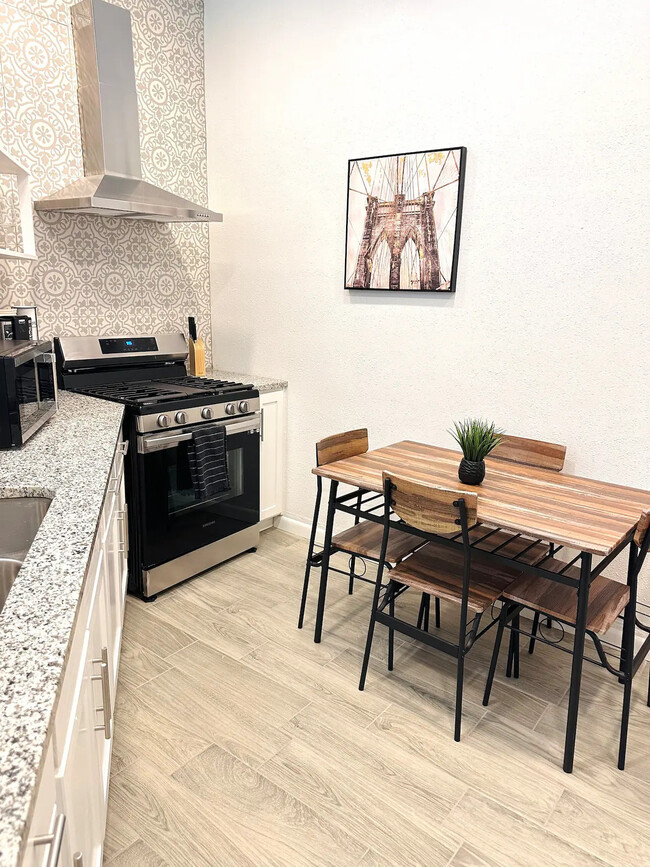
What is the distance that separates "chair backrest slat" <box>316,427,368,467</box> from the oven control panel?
701 millimetres

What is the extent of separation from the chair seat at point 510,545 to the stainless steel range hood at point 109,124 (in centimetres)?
210

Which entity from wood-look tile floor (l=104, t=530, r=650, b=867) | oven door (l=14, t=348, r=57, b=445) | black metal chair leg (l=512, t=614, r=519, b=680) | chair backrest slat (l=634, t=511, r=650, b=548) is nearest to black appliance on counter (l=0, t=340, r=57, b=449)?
oven door (l=14, t=348, r=57, b=445)

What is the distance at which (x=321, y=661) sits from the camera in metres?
2.43

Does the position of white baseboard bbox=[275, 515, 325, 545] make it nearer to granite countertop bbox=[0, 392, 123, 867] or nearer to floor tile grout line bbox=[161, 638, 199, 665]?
floor tile grout line bbox=[161, 638, 199, 665]

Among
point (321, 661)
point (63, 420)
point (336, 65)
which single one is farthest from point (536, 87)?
point (321, 661)

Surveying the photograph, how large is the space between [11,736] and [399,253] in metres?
2.61

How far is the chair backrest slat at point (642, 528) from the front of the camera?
6.19 ft

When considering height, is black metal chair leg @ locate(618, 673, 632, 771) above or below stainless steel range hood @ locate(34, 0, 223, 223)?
below

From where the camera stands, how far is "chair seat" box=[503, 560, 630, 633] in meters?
1.94

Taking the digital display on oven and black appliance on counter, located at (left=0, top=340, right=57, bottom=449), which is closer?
black appliance on counter, located at (left=0, top=340, right=57, bottom=449)

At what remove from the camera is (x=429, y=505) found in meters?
1.97

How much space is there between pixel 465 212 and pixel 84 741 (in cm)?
247

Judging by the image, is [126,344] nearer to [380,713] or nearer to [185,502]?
[185,502]

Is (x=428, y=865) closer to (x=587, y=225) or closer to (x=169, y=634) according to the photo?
(x=169, y=634)
